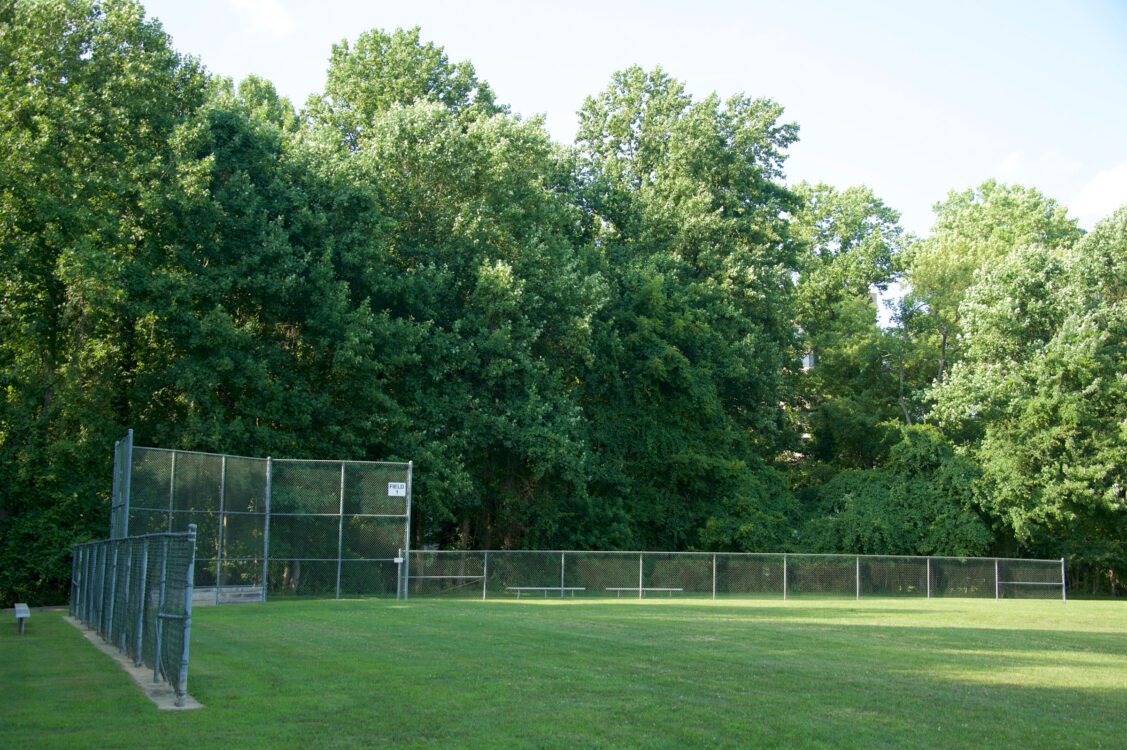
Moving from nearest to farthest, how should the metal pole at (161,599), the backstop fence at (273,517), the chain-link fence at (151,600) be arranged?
the chain-link fence at (151,600) < the metal pole at (161,599) < the backstop fence at (273,517)

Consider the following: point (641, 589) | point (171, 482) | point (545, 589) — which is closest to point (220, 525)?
point (171, 482)

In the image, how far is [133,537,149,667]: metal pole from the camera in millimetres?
10781

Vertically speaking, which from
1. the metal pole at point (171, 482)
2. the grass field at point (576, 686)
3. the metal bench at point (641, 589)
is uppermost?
the metal pole at point (171, 482)

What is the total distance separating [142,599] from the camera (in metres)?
11.1

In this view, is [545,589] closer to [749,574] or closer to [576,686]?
[749,574]

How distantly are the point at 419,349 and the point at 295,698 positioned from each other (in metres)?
23.7

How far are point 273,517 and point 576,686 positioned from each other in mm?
15880

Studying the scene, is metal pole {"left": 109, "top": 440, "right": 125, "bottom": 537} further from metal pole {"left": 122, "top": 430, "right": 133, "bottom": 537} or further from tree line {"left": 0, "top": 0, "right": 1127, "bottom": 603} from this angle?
tree line {"left": 0, "top": 0, "right": 1127, "bottom": 603}

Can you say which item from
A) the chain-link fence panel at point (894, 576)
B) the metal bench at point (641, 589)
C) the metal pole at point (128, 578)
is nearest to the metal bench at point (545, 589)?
the metal bench at point (641, 589)

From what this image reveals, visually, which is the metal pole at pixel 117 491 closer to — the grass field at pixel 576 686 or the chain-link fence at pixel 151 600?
the grass field at pixel 576 686

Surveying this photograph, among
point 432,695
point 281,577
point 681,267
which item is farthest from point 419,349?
point 432,695

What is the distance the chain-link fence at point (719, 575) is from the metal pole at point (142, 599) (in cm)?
1624

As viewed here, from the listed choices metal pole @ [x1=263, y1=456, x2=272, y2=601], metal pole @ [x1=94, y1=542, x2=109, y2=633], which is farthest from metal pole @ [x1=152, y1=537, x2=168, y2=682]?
metal pole @ [x1=263, y1=456, x2=272, y2=601]

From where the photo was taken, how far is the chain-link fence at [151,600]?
30.8ft
